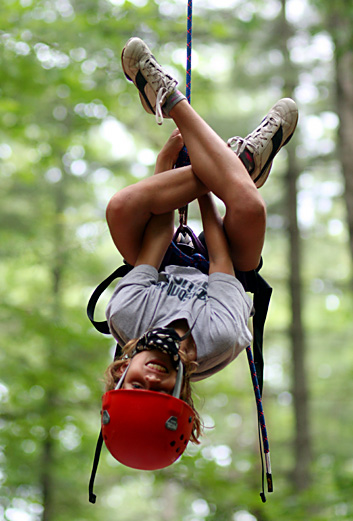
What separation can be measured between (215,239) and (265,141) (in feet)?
1.68

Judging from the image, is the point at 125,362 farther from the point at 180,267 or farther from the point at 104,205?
the point at 104,205

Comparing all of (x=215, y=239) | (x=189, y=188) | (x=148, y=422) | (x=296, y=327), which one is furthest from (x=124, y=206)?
(x=296, y=327)

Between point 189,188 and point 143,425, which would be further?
point 189,188

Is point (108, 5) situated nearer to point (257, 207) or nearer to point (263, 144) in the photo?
point (263, 144)

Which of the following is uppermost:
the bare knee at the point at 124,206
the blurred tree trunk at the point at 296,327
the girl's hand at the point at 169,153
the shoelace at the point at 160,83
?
the shoelace at the point at 160,83

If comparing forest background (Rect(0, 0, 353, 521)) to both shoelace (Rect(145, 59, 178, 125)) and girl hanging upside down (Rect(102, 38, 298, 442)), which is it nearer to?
girl hanging upside down (Rect(102, 38, 298, 442))

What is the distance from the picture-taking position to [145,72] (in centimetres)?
239

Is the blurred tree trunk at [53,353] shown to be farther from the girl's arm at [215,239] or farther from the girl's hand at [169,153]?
the girl's arm at [215,239]

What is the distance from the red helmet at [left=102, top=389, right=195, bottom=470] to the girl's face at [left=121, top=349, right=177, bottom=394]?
92 millimetres

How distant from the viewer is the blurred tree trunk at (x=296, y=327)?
7441mm

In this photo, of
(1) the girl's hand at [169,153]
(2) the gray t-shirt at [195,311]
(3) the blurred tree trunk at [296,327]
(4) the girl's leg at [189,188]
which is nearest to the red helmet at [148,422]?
(2) the gray t-shirt at [195,311]

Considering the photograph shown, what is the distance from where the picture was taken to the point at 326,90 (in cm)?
766

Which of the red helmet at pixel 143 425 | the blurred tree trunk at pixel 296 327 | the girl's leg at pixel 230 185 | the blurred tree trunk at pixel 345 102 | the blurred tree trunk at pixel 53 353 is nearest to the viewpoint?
the red helmet at pixel 143 425

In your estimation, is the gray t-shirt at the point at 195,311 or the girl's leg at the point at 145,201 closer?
the gray t-shirt at the point at 195,311
